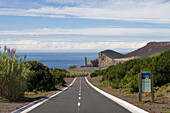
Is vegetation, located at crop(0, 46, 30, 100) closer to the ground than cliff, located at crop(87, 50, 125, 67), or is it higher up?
closer to the ground

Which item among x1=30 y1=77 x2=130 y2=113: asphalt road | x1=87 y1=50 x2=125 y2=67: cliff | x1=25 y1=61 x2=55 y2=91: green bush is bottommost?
x1=30 y1=77 x2=130 y2=113: asphalt road

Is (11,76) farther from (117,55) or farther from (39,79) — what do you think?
(117,55)

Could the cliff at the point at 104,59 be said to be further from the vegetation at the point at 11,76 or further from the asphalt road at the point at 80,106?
the vegetation at the point at 11,76

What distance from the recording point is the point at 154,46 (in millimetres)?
182375

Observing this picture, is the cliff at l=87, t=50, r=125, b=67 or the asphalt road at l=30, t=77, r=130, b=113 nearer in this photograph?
the asphalt road at l=30, t=77, r=130, b=113

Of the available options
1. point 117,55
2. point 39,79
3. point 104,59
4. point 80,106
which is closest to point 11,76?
point 80,106

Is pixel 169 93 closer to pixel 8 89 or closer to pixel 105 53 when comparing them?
pixel 8 89

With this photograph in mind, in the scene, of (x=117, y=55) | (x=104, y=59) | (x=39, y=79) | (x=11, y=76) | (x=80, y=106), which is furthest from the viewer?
(x=117, y=55)

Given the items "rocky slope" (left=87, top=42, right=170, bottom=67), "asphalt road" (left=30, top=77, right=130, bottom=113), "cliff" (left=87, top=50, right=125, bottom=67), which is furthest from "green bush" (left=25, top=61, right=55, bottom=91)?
"cliff" (left=87, top=50, right=125, bottom=67)

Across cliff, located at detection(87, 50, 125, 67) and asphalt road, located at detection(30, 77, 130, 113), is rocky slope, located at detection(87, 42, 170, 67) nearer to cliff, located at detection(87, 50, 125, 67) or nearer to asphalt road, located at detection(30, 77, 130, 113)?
cliff, located at detection(87, 50, 125, 67)

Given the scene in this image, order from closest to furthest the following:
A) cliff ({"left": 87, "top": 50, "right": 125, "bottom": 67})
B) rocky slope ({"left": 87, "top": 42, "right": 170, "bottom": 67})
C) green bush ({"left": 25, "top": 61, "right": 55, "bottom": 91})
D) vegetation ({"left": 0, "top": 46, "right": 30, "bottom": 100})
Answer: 1. vegetation ({"left": 0, "top": 46, "right": 30, "bottom": 100})
2. green bush ({"left": 25, "top": 61, "right": 55, "bottom": 91})
3. rocky slope ({"left": 87, "top": 42, "right": 170, "bottom": 67})
4. cliff ({"left": 87, "top": 50, "right": 125, "bottom": 67})

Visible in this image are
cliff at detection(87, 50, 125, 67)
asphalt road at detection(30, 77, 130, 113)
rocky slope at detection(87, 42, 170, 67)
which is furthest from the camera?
cliff at detection(87, 50, 125, 67)

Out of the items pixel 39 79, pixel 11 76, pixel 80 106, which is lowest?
pixel 80 106

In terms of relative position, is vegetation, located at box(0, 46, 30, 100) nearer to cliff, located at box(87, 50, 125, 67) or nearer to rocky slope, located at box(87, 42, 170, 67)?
rocky slope, located at box(87, 42, 170, 67)
